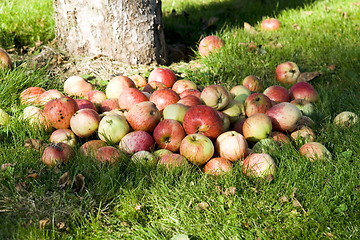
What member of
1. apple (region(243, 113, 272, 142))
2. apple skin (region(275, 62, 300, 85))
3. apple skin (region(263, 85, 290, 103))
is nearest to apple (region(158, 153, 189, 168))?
apple (region(243, 113, 272, 142))

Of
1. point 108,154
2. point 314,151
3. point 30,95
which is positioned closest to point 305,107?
point 314,151

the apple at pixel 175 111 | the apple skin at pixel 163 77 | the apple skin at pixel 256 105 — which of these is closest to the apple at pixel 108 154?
the apple at pixel 175 111

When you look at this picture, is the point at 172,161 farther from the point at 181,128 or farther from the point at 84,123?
the point at 84,123

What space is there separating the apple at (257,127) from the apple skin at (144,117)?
70 centimetres

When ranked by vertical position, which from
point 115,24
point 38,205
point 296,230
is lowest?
point 296,230

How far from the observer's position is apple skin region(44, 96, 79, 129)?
3.56m

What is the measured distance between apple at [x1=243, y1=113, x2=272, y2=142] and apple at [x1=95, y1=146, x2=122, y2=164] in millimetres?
1012

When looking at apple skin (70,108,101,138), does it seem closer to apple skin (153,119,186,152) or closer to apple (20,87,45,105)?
apple skin (153,119,186,152)

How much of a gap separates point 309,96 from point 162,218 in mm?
2215

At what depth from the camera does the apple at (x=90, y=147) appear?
318cm

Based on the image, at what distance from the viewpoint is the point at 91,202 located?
266 cm

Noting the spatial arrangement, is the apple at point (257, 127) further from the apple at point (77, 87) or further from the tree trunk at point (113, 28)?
the tree trunk at point (113, 28)

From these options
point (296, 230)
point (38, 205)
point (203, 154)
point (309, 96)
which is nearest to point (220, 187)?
point (203, 154)

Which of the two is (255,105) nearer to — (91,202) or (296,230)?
(296,230)
